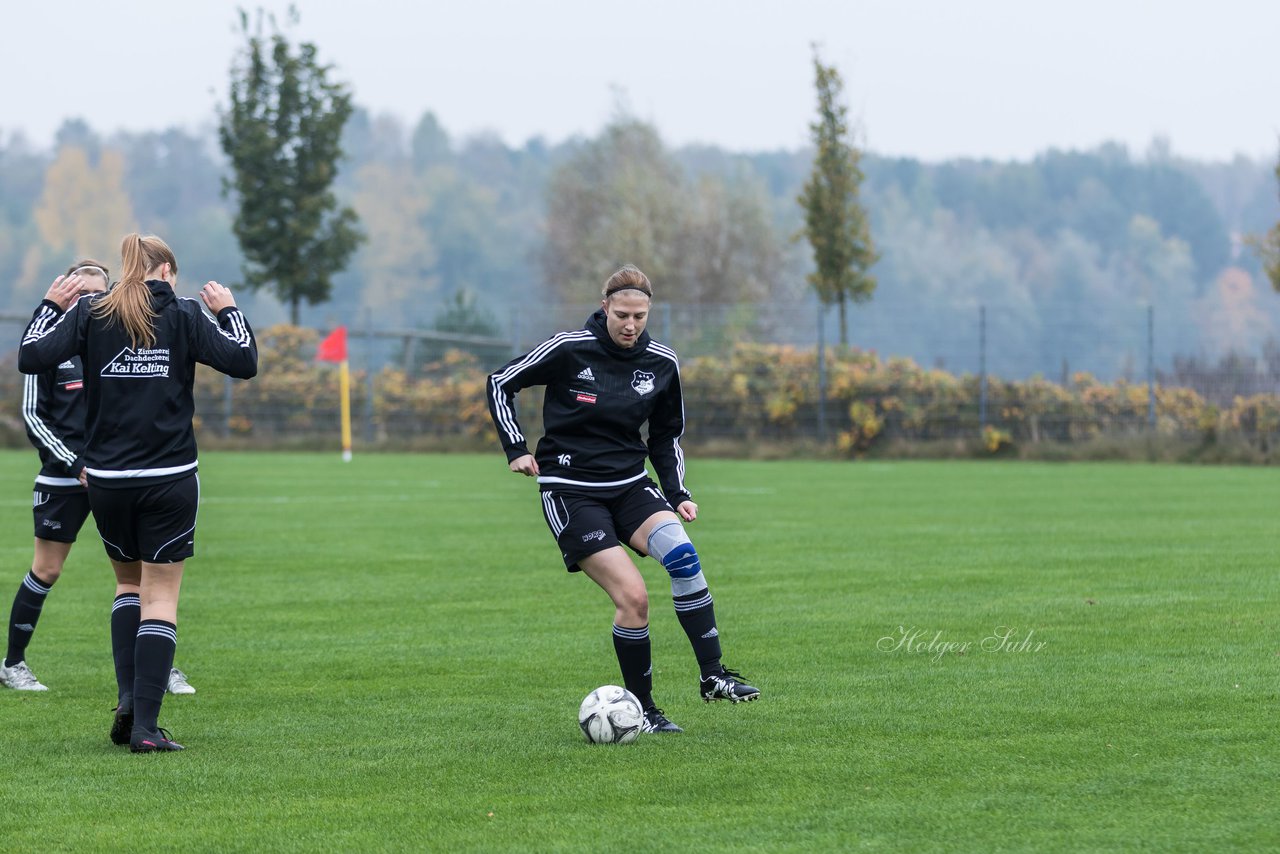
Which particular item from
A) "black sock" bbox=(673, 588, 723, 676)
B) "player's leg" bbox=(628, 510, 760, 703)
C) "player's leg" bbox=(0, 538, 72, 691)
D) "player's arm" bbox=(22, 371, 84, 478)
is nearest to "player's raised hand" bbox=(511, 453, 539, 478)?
"player's leg" bbox=(628, 510, 760, 703)

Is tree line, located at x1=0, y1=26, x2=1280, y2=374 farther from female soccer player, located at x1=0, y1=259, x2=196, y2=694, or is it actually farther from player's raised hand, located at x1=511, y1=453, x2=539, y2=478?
player's raised hand, located at x1=511, y1=453, x2=539, y2=478

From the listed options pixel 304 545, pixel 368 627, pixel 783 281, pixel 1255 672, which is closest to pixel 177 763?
pixel 368 627

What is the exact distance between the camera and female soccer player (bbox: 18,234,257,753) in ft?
22.5

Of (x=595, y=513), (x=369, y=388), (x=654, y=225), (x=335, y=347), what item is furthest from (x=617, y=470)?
(x=654, y=225)

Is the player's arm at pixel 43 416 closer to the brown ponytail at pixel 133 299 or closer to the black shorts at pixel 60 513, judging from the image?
the black shorts at pixel 60 513

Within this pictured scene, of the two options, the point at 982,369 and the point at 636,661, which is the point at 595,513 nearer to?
the point at 636,661

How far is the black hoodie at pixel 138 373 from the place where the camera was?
6852 millimetres

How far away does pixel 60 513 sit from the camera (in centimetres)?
853

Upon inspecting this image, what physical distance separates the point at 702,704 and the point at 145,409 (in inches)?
110

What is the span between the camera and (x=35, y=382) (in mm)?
8469

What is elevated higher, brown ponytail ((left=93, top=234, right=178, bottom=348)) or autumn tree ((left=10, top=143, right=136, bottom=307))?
autumn tree ((left=10, top=143, right=136, bottom=307))

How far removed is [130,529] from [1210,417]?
90.2ft

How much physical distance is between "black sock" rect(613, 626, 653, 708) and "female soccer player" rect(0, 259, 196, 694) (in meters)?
2.34

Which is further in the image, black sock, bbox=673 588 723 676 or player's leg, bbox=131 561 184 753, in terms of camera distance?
black sock, bbox=673 588 723 676
